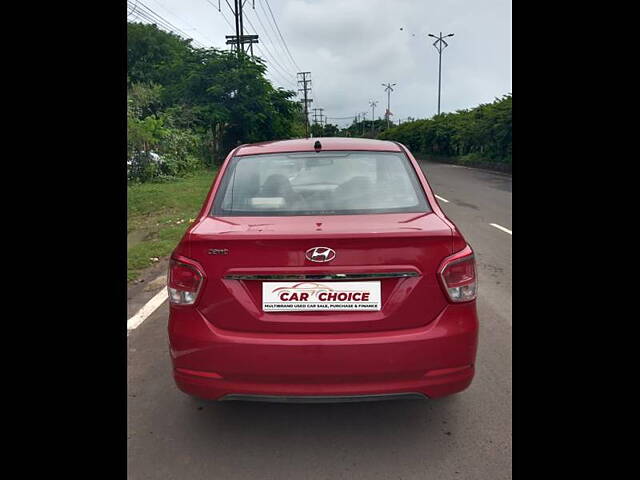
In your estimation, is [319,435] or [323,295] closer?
[323,295]

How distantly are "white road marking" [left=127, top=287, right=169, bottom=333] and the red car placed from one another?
2.04 meters

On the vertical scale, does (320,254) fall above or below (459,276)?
above

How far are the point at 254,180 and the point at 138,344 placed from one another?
1.78 meters

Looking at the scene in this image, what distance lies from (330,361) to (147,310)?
288 centimetres

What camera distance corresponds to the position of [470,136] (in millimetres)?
29938

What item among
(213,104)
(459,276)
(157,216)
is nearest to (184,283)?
(459,276)

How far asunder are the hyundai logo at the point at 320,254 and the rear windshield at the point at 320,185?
390mm

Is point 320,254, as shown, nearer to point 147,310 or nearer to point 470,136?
point 147,310

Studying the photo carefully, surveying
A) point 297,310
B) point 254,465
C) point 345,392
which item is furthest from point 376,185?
point 254,465

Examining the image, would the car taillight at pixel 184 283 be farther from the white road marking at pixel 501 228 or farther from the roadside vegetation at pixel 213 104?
the roadside vegetation at pixel 213 104

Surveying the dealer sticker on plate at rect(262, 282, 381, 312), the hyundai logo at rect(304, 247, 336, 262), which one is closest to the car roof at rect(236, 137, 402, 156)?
the hyundai logo at rect(304, 247, 336, 262)

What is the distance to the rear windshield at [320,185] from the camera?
262 cm

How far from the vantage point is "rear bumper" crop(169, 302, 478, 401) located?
2.17 m
